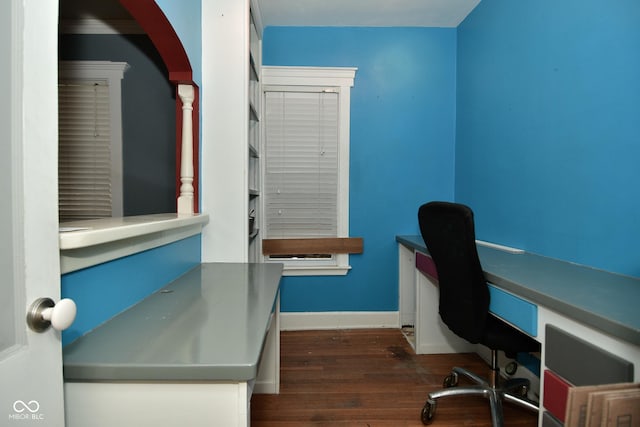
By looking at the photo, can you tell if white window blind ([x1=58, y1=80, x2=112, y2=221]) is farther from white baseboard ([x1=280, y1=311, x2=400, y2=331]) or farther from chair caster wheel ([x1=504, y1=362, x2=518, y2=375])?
chair caster wheel ([x1=504, y1=362, x2=518, y2=375])

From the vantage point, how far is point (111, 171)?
259 cm

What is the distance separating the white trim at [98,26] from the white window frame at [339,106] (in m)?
1.09

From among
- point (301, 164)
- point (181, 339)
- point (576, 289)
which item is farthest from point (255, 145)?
point (576, 289)

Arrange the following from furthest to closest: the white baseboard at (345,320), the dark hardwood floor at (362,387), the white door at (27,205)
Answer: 1. the white baseboard at (345,320)
2. the dark hardwood floor at (362,387)
3. the white door at (27,205)

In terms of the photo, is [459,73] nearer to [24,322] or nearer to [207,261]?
[207,261]

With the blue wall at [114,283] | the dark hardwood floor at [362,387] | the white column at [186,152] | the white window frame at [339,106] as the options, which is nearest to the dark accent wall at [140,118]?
the white window frame at [339,106]

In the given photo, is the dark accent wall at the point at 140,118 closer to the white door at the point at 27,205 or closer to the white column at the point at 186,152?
the white column at the point at 186,152

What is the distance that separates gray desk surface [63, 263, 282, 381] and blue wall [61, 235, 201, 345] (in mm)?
29

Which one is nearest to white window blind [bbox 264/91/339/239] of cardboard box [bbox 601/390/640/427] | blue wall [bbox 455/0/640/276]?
blue wall [bbox 455/0/640/276]

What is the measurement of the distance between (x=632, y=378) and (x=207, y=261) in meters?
1.81

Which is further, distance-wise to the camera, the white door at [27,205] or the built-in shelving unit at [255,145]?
the built-in shelving unit at [255,145]

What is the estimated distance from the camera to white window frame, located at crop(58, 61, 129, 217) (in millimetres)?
2576

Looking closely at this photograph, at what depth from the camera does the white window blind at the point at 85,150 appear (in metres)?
2.60

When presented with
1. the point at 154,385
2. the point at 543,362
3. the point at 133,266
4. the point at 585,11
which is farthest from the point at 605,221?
the point at 133,266
